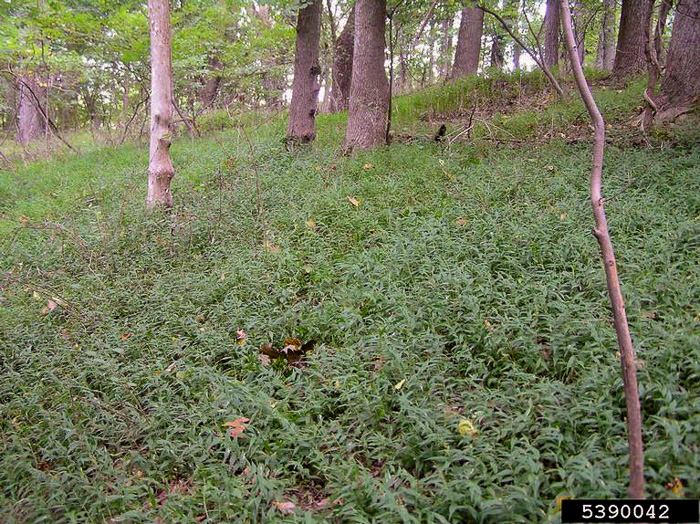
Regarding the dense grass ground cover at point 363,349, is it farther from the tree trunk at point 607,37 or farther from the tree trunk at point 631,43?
the tree trunk at point 607,37

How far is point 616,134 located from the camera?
21.5 ft

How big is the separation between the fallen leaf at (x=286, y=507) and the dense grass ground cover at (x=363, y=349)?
4 cm

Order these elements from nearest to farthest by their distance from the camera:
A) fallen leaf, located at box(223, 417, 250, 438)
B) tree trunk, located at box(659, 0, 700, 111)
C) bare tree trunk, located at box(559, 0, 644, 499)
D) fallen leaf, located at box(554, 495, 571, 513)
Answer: bare tree trunk, located at box(559, 0, 644, 499) < fallen leaf, located at box(554, 495, 571, 513) < fallen leaf, located at box(223, 417, 250, 438) < tree trunk, located at box(659, 0, 700, 111)

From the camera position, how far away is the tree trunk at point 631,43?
919 cm

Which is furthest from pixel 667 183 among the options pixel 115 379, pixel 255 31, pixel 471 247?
pixel 255 31

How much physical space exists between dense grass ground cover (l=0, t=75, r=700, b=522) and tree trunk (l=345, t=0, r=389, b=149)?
1.46 meters

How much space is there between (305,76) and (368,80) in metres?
1.59

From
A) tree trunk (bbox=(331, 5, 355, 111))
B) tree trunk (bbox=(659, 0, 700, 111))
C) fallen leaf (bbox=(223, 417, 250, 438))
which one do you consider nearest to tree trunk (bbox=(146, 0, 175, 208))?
fallen leaf (bbox=(223, 417, 250, 438))

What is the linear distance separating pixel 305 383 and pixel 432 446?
106cm

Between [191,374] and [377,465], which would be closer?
[377,465]

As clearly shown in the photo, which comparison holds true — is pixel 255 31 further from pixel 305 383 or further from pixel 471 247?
pixel 305 383

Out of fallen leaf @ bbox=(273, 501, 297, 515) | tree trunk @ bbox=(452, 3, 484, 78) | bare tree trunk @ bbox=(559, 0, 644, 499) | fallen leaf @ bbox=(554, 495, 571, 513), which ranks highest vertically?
tree trunk @ bbox=(452, 3, 484, 78)

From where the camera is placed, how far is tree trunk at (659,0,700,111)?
6.10 m

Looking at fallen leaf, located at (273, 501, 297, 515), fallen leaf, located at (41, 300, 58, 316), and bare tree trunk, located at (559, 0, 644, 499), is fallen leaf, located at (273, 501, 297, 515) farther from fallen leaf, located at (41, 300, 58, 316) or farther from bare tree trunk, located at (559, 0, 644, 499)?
fallen leaf, located at (41, 300, 58, 316)
